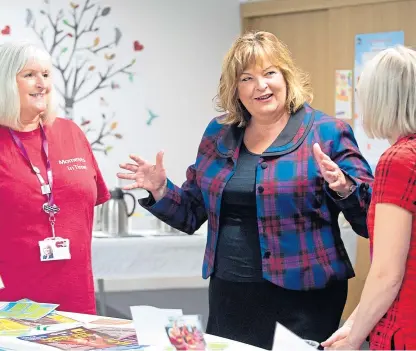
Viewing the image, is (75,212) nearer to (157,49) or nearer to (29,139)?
(29,139)

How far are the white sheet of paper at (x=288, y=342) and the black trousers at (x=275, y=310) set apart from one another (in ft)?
2.71

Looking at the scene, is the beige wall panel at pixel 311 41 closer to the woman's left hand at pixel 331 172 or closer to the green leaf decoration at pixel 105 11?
the green leaf decoration at pixel 105 11

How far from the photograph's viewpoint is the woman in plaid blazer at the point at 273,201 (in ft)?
8.07

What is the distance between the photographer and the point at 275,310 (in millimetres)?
2510

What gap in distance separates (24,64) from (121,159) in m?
2.77

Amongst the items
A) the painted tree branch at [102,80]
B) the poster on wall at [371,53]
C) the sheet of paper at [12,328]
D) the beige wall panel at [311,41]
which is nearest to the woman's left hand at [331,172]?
the sheet of paper at [12,328]

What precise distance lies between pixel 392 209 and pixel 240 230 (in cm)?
81

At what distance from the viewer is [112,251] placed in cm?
441

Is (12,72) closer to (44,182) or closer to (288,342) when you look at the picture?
(44,182)

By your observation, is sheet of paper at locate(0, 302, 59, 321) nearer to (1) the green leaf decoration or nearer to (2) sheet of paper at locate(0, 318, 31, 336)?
(2) sheet of paper at locate(0, 318, 31, 336)

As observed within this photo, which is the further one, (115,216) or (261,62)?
Answer: (115,216)

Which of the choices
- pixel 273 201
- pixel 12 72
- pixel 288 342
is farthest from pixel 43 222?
pixel 288 342

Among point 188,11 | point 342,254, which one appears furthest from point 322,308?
point 188,11

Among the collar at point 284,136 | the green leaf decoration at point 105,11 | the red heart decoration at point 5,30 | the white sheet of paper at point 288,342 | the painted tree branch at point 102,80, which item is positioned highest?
the green leaf decoration at point 105,11
